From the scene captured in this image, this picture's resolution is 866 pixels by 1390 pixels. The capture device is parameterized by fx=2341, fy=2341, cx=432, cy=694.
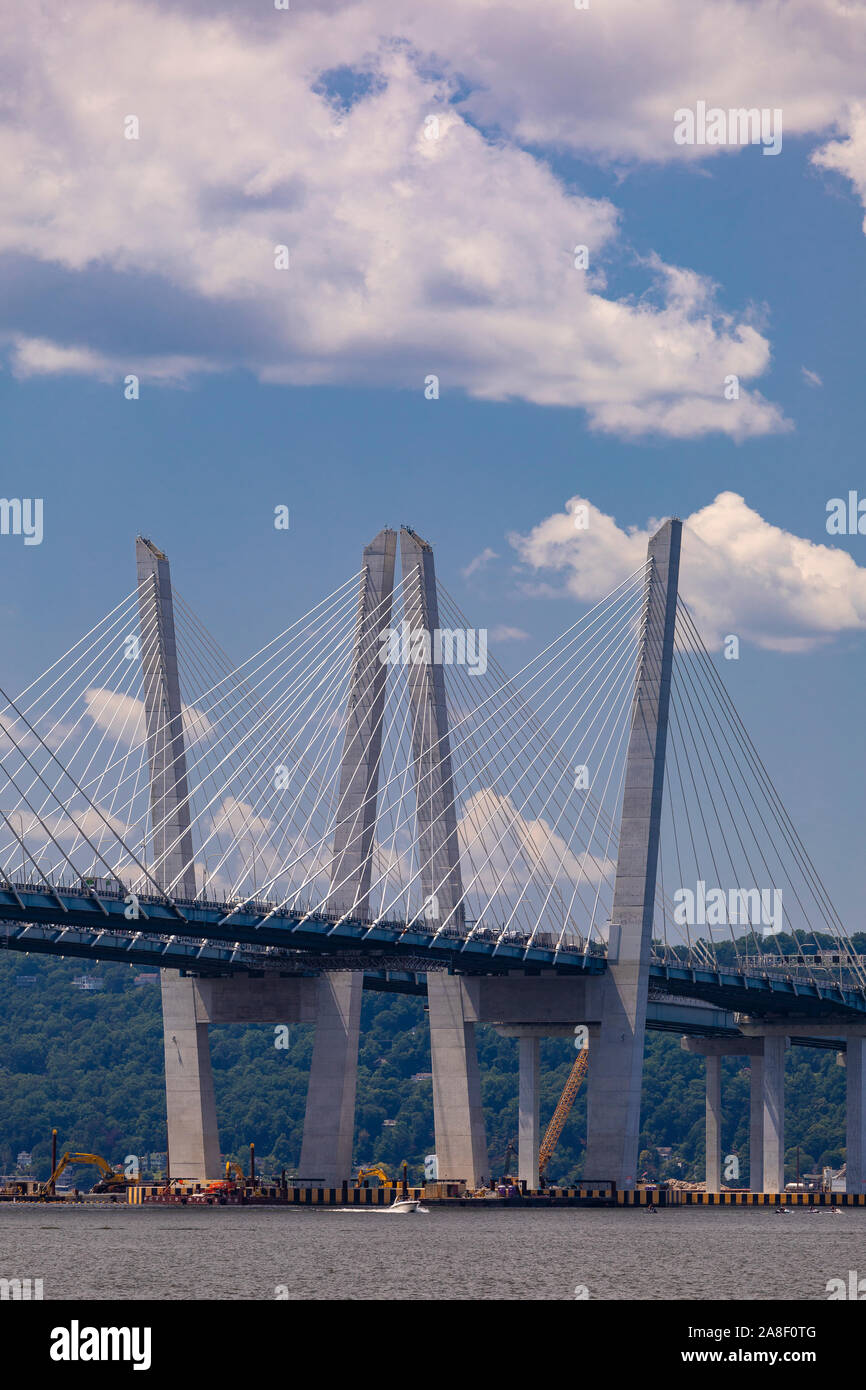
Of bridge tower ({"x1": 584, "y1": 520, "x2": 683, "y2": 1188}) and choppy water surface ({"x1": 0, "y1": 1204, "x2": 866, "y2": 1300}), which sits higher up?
bridge tower ({"x1": 584, "y1": 520, "x2": 683, "y2": 1188})

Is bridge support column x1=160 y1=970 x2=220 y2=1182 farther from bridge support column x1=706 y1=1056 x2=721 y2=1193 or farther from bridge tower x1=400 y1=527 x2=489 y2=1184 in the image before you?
bridge support column x1=706 y1=1056 x2=721 y2=1193

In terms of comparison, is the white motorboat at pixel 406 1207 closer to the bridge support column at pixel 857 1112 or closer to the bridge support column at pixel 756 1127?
the bridge support column at pixel 857 1112

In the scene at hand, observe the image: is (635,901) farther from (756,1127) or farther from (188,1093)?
(756,1127)

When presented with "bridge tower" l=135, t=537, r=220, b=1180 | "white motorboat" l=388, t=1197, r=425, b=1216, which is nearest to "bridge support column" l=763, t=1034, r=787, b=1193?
"white motorboat" l=388, t=1197, r=425, b=1216

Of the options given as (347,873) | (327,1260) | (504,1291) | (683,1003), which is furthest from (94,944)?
(683,1003)

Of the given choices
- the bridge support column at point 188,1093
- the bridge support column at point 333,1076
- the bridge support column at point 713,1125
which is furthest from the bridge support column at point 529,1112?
the bridge support column at point 333,1076
